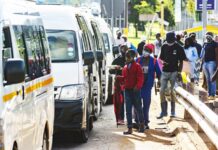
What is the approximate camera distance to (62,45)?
44.8 feet

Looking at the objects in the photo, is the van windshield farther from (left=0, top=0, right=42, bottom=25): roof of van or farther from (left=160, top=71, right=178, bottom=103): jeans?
(left=160, top=71, right=178, bottom=103): jeans

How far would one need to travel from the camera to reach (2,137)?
22.1 feet

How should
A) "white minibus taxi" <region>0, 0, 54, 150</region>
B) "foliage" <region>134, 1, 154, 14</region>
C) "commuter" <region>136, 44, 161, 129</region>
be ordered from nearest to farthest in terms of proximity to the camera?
1. "white minibus taxi" <region>0, 0, 54, 150</region>
2. "commuter" <region>136, 44, 161, 129</region>
3. "foliage" <region>134, 1, 154, 14</region>

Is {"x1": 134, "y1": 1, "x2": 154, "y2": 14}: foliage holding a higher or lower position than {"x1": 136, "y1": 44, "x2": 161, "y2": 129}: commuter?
Result: higher

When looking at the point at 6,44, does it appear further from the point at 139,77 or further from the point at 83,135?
the point at 139,77

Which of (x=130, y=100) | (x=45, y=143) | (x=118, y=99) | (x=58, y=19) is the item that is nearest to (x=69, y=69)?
(x=58, y=19)

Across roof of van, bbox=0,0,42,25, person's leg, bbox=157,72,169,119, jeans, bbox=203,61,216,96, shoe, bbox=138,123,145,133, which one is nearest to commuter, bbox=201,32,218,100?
jeans, bbox=203,61,216,96

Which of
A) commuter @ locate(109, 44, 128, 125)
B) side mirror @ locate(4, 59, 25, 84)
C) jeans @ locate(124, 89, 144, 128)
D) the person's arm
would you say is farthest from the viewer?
commuter @ locate(109, 44, 128, 125)

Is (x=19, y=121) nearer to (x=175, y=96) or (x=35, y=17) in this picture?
(x=35, y=17)

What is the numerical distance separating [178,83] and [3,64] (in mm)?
9754

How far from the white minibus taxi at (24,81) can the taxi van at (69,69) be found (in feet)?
6.69

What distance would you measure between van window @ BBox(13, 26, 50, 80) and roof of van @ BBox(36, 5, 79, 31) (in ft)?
10.5

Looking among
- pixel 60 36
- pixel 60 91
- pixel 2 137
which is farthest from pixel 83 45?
pixel 2 137

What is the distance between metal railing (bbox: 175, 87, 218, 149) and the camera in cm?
1001
